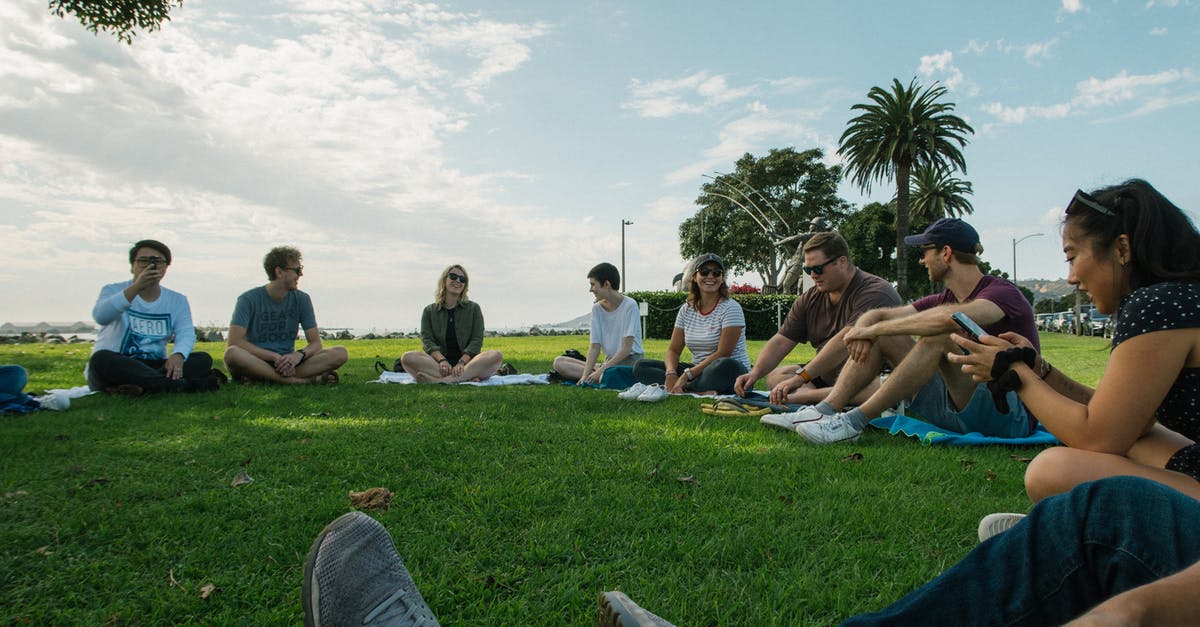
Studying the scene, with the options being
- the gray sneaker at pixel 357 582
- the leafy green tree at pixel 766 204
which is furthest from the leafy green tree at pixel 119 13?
the leafy green tree at pixel 766 204

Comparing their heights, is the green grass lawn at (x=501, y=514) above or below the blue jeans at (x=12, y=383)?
below

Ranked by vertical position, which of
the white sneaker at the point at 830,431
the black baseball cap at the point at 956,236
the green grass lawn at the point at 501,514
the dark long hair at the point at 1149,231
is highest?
the black baseball cap at the point at 956,236

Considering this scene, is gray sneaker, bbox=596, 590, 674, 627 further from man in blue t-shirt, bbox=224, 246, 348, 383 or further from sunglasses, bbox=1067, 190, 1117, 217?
man in blue t-shirt, bbox=224, 246, 348, 383

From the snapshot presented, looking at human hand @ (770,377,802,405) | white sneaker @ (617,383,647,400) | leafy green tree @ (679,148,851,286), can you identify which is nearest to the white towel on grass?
white sneaker @ (617,383,647,400)

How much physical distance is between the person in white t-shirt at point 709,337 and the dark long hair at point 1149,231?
483 centimetres

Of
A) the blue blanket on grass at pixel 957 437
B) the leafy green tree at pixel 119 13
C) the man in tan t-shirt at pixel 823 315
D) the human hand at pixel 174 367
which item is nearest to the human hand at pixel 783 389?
the man in tan t-shirt at pixel 823 315

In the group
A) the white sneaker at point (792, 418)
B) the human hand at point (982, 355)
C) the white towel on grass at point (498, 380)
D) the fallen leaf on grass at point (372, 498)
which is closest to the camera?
the human hand at point (982, 355)

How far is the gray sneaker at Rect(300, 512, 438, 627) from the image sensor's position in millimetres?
1691

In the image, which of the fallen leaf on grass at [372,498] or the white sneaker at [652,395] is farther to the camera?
the white sneaker at [652,395]

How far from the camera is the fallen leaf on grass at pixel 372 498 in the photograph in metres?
3.02

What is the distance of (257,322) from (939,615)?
801 cm

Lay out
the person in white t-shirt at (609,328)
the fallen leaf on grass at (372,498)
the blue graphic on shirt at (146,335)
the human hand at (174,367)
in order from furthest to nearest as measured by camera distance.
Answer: the person in white t-shirt at (609,328)
the blue graphic on shirt at (146,335)
the human hand at (174,367)
the fallen leaf on grass at (372,498)

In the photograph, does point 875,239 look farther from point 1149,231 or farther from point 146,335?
point 1149,231

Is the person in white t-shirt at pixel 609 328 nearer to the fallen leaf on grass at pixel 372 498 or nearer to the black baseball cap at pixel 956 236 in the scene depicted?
the black baseball cap at pixel 956 236
